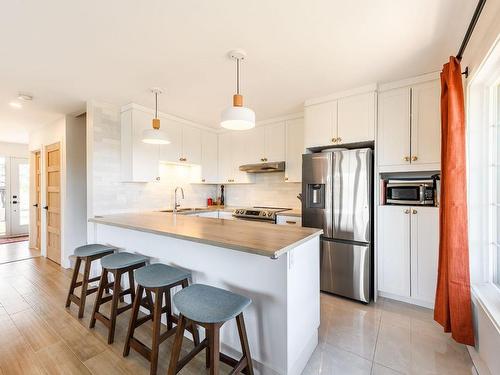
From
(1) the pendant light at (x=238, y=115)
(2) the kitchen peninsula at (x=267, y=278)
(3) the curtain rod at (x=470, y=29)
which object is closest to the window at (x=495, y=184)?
(3) the curtain rod at (x=470, y=29)

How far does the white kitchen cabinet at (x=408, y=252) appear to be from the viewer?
2361mm

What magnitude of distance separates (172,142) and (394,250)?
3.29 meters

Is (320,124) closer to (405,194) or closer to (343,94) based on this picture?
(343,94)

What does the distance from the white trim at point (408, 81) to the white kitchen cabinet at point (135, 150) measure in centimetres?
300

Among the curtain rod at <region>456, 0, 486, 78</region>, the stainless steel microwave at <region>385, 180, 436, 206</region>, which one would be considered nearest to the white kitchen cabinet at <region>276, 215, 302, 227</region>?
the stainless steel microwave at <region>385, 180, 436, 206</region>

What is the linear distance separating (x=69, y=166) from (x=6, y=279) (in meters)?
1.70

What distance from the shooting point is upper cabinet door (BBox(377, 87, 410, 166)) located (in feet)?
8.14

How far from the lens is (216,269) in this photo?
178 cm

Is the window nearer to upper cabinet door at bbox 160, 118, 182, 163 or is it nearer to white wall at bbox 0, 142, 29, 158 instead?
upper cabinet door at bbox 160, 118, 182, 163

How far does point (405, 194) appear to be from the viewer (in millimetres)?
2510

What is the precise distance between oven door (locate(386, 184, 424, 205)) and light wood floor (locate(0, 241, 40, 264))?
5.85 meters

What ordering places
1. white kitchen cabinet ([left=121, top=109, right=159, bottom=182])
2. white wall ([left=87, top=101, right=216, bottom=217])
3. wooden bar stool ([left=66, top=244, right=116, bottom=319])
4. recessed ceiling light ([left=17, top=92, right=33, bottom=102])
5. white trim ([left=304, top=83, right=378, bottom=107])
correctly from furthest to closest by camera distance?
white kitchen cabinet ([left=121, top=109, right=159, bottom=182]), white wall ([left=87, top=101, right=216, bottom=217]), recessed ceiling light ([left=17, top=92, right=33, bottom=102]), white trim ([left=304, top=83, right=378, bottom=107]), wooden bar stool ([left=66, top=244, right=116, bottom=319])

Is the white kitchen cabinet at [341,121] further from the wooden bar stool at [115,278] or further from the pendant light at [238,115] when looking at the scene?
the wooden bar stool at [115,278]

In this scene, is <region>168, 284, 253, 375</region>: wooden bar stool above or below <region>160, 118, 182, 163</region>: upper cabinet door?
below
